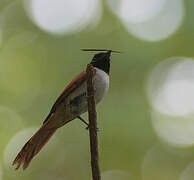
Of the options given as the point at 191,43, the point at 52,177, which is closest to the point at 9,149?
the point at 52,177

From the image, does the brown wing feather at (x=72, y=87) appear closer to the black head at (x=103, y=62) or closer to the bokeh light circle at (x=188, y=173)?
the black head at (x=103, y=62)

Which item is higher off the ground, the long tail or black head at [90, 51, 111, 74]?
black head at [90, 51, 111, 74]

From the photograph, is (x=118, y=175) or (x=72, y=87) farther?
(x=118, y=175)

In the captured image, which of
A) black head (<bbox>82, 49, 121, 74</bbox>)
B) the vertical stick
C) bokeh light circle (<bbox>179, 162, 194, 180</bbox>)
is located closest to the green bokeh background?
bokeh light circle (<bbox>179, 162, 194, 180</bbox>)

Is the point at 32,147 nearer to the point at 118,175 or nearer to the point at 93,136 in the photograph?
the point at 93,136

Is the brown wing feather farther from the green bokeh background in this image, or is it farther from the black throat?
the green bokeh background

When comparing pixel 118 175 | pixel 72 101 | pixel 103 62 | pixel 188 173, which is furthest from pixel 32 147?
pixel 188 173

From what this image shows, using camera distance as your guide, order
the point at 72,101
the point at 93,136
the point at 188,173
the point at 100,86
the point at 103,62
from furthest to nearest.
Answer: the point at 188,173, the point at 103,62, the point at 72,101, the point at 100,86, the point at 93,136
